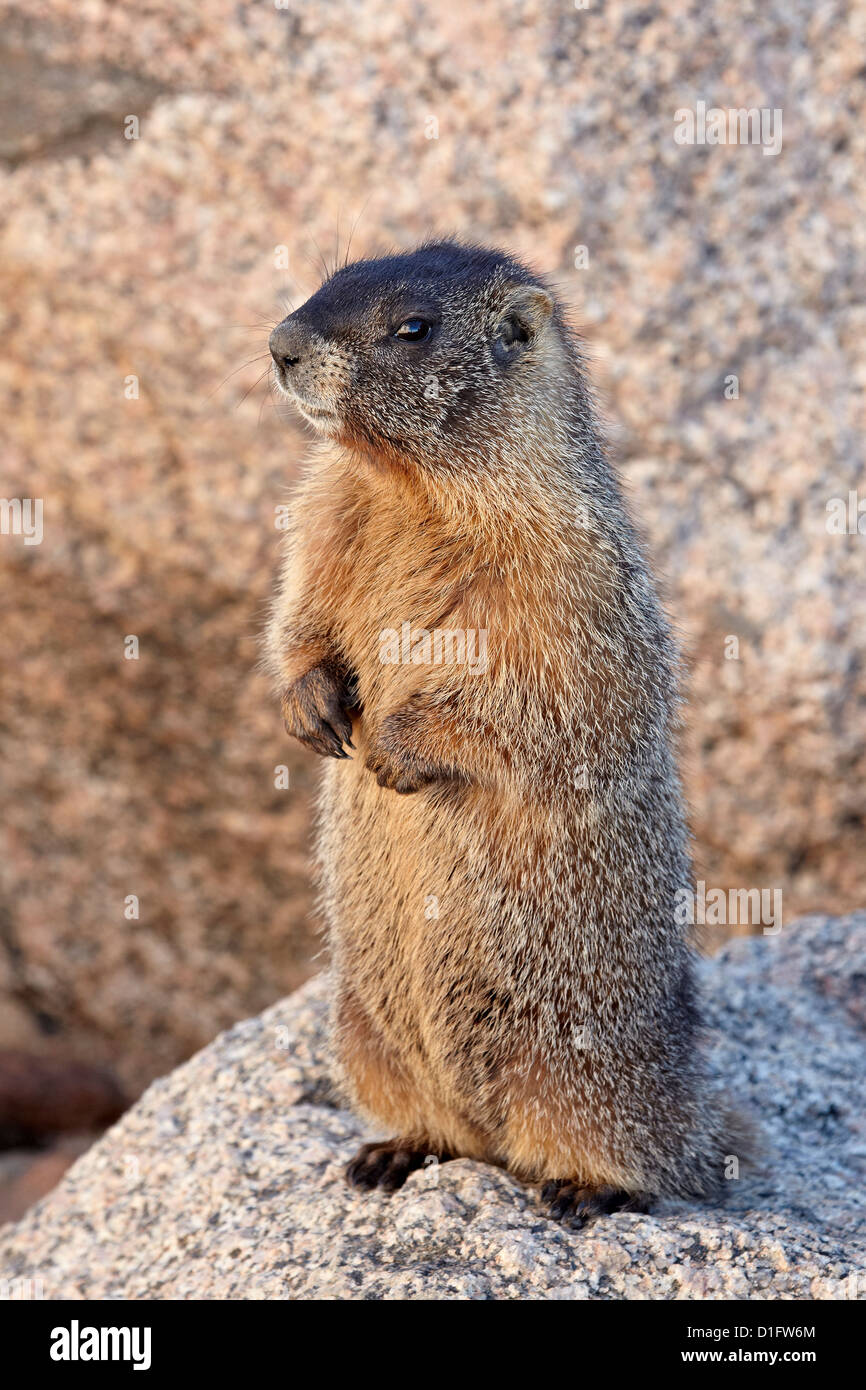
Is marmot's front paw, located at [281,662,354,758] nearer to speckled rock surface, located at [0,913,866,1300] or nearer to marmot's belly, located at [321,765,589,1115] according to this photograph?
marmot's belly, located at [321,765,589,1115]

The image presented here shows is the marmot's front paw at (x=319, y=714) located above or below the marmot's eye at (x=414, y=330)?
below

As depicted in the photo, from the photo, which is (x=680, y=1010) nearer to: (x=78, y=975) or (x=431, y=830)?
(x=431, y=830)

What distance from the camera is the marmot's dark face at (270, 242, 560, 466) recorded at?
4.16m

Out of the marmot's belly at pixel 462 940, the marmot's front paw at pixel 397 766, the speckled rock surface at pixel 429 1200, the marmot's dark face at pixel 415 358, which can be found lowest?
the speckled rock surface at pixel 429 1200

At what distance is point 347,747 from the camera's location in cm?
468

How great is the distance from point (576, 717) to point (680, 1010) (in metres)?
1.00

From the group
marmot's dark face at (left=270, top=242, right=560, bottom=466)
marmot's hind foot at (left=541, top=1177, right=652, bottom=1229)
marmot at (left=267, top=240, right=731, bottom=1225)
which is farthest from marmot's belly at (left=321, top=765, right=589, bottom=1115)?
marmot's dark face at (left=270, top=242, right=560, bottom=466)

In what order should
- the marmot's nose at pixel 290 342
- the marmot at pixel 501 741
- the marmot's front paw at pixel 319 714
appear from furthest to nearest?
the marmot's front paw at pixel 319 714 < the marmot at pixel 501 741 < the marmot's nose at pixel 290 342

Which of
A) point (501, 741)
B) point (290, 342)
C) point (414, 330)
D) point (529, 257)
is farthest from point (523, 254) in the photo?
point (501, 741)

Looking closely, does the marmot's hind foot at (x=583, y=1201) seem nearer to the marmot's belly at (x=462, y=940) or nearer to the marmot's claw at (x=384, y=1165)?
the marmot's belly at (x=462, y=940)

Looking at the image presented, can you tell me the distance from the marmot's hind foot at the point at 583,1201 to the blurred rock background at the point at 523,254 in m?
2.63

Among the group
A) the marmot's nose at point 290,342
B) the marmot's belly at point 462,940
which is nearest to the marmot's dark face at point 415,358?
the marmot's nose at point 290,342

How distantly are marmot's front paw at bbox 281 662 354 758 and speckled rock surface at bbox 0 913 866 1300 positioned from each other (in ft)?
4.24

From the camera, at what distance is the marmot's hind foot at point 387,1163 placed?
174 inches
